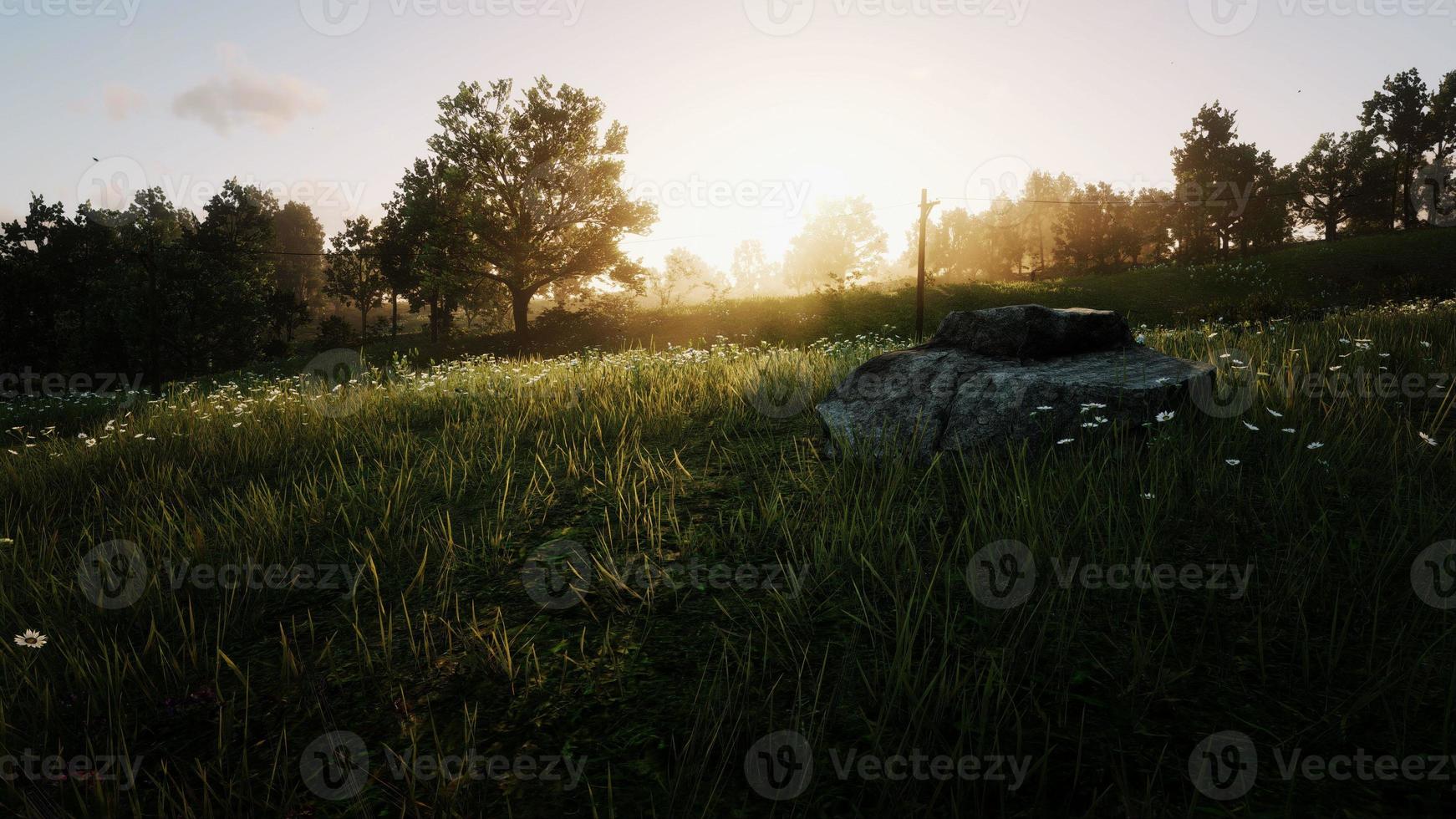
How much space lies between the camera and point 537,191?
1074 inches

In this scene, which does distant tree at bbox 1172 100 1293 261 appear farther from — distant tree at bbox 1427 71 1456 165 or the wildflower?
the wildflower

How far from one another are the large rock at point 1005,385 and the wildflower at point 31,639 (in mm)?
3971

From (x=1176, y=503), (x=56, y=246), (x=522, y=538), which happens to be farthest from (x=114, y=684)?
(x=56, y=246)

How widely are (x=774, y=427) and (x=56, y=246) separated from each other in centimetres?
5877

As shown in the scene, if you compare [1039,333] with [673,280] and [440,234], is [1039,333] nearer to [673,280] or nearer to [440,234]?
[440,234]

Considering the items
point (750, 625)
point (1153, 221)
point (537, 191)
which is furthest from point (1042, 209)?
point (750, 625)

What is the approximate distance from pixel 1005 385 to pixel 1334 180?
72.8 metres

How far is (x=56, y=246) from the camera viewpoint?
4069 cm

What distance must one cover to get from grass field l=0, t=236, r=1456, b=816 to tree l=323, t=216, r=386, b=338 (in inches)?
1770

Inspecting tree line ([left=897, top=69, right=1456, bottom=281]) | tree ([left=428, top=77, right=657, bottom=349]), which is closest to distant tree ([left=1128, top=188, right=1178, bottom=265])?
tree line ([left=897, top=69, right=1456, bottom=281])

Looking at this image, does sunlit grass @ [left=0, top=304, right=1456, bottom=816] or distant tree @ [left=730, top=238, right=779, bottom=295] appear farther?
distant tree @ [left=730, top=238, right=779, bottom=295]

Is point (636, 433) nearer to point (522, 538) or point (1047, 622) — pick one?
point (522, 538)

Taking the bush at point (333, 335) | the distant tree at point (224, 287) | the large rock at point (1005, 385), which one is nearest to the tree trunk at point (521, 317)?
the bush at point (333, 335)

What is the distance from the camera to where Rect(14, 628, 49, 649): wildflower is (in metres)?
2.13
